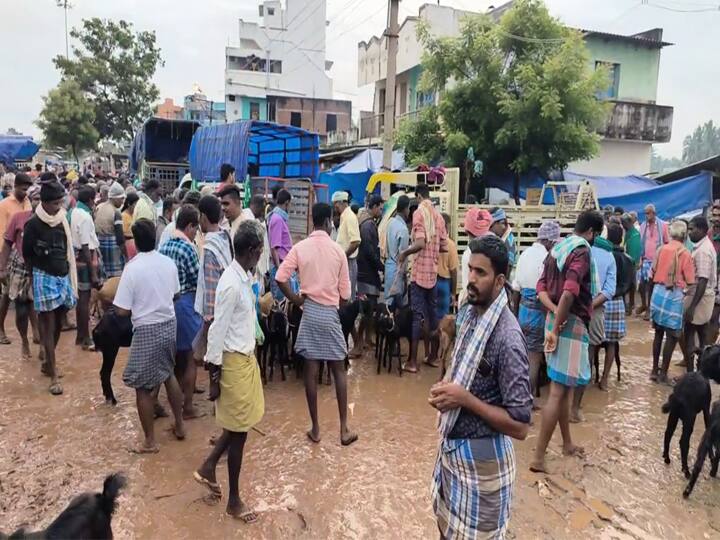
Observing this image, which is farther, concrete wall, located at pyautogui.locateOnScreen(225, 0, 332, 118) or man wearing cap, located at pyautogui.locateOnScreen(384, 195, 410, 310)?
concrete wall, located at pyautogui.locateOnScreen(225, 0, 332, 118)

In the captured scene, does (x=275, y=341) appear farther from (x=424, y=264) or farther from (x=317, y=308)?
(x=424, y=264)

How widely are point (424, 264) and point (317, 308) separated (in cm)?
216

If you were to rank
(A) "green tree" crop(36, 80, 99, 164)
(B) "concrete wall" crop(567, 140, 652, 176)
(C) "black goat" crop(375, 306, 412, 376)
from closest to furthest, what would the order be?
(C) "black goat" crop(375, 306, 412, 376), (B) "concrete wall" crop(567, 140, 652, 176), (A) "green tree" crop(36, 80, 99, 164)

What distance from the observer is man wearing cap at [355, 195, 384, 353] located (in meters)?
6.98

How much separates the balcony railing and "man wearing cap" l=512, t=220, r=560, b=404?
1561 cm

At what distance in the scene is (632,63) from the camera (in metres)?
19.3

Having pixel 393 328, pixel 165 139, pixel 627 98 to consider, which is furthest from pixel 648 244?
pixel 165 139

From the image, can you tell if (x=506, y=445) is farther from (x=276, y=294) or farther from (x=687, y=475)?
(x=276, y=294)

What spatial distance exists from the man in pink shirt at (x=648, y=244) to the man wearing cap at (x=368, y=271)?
223 inches

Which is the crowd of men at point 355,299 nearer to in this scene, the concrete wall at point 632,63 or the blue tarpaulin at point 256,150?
the blue tarpaulin at point 256,150

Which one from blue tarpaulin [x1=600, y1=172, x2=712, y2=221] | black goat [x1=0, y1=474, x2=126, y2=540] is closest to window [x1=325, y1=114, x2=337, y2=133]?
blue tarpaulin [x1=600, y1=172, x2=712, y2=221]

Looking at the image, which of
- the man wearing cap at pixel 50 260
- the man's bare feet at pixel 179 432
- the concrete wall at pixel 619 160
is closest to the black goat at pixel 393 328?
the man's bare feet at pixel 179 432

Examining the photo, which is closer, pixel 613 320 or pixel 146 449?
pixel 146 449

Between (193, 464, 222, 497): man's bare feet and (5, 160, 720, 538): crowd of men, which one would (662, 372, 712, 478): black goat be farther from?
(193, 464, 222, 497): man's bare feet
